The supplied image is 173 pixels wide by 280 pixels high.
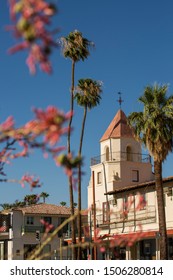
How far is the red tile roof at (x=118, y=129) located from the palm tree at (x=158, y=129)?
56.2ft

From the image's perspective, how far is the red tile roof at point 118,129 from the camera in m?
58.5

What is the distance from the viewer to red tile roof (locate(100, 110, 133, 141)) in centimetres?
5847

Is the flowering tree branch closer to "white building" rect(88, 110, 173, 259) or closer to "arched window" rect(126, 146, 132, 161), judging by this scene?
"white building" rect(88, 110, 173, 259)

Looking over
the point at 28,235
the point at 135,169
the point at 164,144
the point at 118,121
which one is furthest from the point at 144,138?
the point at 28,235

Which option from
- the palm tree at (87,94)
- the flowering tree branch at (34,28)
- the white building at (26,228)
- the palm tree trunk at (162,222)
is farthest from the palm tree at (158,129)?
the flowering tree branch at (34,28)

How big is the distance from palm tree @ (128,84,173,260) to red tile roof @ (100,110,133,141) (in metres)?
17.1

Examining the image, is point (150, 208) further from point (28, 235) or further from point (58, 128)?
point (58, 128)

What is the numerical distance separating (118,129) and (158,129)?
2060cm

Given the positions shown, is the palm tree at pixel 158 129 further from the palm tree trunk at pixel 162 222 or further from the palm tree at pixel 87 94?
the palm tree at pixel 87 94

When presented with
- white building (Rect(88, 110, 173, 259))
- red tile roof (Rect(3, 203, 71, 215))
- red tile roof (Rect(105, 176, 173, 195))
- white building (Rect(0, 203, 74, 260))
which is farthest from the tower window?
red tile roof (Rect(3, 203, 71, 215))

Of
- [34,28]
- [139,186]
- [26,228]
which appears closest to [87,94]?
[139,186]

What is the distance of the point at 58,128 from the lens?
83.8 inches

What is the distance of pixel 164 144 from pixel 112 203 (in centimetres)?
1421

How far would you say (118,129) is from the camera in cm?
5909
